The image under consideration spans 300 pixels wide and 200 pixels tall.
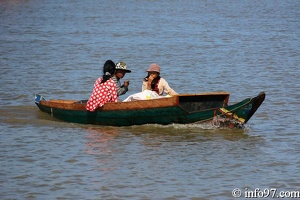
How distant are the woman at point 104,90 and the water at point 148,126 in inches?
17.2

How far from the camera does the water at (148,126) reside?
10195 mm

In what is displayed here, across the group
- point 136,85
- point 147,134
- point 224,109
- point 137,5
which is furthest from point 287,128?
point 137,5

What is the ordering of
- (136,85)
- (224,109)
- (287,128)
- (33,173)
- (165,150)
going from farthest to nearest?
(136,85) < (287,128) < (224,109) < (165,150) < (33,173)

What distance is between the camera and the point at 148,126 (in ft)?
43.1

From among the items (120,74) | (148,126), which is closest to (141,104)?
(148,126)

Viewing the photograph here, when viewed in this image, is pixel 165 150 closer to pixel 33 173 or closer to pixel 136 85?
pixel 33 173

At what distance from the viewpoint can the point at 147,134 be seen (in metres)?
12.9

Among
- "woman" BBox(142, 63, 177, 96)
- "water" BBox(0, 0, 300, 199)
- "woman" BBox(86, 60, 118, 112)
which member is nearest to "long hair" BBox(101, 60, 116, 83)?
Answer: "woman" BBox(86, 60, 118, 112)

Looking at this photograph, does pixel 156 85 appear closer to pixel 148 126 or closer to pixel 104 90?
pixel 148 126

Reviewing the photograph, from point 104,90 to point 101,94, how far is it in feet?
0.29

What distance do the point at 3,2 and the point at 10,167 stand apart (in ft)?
135

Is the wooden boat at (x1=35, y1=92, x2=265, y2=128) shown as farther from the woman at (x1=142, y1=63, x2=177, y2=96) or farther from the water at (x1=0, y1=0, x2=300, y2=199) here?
the woman at (x1=142, y1=63, x2=177, y2=96)

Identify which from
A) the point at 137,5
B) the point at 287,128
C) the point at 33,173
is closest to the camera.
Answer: the point at 33,173

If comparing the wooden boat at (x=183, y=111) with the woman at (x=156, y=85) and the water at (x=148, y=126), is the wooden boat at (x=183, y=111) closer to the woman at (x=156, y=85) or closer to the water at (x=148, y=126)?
the water at (x=148, y=126)
